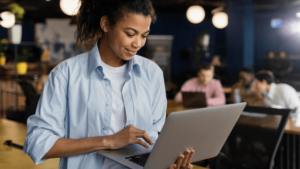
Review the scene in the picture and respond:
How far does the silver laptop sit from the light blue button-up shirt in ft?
0.39

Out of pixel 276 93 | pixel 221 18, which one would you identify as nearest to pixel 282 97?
pixel 276 93

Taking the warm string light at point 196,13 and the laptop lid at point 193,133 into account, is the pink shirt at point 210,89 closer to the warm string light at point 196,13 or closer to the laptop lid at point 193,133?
the warm string light at point 196,13

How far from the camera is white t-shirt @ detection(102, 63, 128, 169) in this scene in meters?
1.21

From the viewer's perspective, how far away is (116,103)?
123cm

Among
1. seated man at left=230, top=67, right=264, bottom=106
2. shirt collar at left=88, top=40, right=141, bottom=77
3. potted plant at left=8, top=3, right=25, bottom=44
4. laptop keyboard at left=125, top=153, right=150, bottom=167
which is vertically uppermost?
potted plant at left=8, top=3, right=25, bottom=44

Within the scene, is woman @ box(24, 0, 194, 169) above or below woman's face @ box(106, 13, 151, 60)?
below

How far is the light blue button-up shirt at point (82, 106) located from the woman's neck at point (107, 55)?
3 centimetres

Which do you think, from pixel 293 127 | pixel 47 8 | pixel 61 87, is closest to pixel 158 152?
pixel 61 87

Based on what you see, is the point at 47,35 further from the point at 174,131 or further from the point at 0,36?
the point at 174,131

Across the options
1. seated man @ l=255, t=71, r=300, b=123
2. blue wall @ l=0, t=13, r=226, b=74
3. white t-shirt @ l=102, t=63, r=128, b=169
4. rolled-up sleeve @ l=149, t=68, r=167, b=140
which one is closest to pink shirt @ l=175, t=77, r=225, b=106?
seated man @ l=255, t=71, r=300, b=123

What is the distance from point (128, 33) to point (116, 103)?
0.93 ft

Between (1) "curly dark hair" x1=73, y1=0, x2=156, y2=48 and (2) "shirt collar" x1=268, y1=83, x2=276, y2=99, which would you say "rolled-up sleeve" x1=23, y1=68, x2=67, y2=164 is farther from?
(2) "shirt collar" x1=268, y1=83, x2=276, y2=99

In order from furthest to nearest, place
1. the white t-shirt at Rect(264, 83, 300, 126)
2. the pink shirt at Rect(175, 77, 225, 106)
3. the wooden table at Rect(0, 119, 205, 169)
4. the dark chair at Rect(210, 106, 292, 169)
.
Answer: the pink shirt at Rect(175, 77, 225, 106) < the white t-shirt at Rect(264, 83, 300, 126) < the dark chair at Rect(210, 106, 292, 169) < the wooden table at Rect(0, 119, 205, 169)

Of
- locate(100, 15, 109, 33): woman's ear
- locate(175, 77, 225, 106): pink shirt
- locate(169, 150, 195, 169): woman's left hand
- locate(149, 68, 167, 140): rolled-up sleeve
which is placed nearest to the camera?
locate(169, 150, 195, 169): woman's left hand
